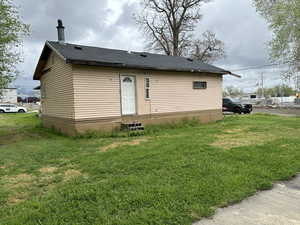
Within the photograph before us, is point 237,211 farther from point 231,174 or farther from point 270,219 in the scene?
point 231,174

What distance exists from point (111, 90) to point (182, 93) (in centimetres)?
419

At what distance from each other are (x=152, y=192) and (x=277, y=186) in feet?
6.92

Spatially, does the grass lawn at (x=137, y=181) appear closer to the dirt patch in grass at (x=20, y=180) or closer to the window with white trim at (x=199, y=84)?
the dirt patch in grass at (x=20, y=180)

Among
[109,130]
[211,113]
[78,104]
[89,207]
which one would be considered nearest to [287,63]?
[211,113]

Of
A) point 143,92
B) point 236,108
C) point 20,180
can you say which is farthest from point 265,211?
point 236,108

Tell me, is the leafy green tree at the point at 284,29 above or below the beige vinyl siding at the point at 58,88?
above

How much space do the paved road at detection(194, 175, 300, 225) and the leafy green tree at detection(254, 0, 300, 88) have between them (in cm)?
1116

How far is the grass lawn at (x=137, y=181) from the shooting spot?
266 centimetres

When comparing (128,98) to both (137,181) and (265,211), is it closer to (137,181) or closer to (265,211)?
(137,181)

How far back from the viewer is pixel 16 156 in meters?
5.93

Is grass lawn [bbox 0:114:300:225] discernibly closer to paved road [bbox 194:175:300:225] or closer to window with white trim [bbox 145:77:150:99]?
paved road [bbox 194:175:300:225]

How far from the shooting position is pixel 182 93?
11789mm

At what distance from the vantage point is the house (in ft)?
28.9

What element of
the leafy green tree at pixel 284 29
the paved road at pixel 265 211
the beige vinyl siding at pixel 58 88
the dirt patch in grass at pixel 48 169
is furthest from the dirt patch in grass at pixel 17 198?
the leafy green tree at pixel 284 29
